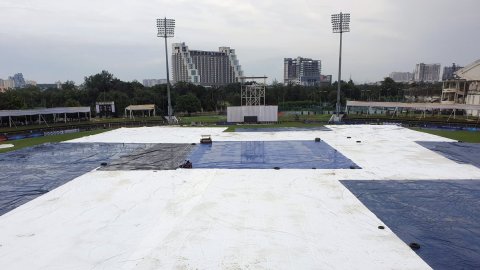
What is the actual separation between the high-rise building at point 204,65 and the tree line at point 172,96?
71158 mm

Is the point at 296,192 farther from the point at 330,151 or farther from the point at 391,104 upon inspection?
the point at 391,104

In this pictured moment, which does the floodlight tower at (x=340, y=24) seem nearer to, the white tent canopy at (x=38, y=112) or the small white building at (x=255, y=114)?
the small white building at (x=255, y=114)

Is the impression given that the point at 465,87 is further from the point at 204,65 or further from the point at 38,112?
the point at 204,65

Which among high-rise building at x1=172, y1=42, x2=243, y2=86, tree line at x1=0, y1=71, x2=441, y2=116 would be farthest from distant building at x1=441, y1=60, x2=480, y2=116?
high-rise building at x1=172, y1=42, x2=243, y2=86

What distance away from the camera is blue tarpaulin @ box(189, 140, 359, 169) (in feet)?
77.7

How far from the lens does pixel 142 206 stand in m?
15.8

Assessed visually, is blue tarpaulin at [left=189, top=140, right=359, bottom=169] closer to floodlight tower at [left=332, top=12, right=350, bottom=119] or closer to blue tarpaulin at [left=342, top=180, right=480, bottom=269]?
blue tarpaulin at [left=342, top=180, right=480, bottom=269]

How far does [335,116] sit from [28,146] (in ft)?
149

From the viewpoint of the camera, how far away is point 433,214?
1429 centimetres

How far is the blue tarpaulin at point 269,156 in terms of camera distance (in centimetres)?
2369

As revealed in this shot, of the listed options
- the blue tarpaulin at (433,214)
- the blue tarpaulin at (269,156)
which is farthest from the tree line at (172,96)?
the blue tarpaulin at (433,214)

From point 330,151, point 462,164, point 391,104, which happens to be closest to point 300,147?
point 330,151

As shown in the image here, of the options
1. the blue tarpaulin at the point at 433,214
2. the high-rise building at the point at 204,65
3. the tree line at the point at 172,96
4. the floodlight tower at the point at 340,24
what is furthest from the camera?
the high-rise building at the point at 204,65

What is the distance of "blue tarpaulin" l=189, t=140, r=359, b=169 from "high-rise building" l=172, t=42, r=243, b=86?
460 feet
